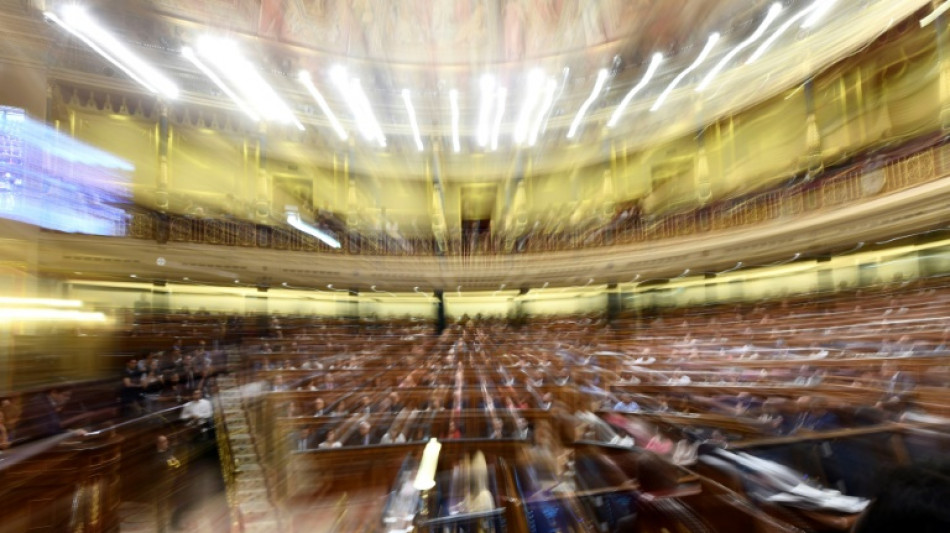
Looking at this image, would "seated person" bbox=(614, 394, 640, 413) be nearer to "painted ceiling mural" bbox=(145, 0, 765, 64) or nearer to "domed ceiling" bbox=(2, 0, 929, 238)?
"domed ceiling" bbox=(2, 0, 929, 238)

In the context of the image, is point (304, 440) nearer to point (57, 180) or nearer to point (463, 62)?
point (57, 180)

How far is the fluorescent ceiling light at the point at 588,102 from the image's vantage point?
2.71ft

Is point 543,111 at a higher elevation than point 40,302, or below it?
higher

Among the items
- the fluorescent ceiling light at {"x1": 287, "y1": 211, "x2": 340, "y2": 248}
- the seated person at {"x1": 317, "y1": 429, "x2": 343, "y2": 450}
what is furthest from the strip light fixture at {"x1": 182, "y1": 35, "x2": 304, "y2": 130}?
the seated person at {"x1": 317, "y1": 429, "x2": 343, "y2": 450}

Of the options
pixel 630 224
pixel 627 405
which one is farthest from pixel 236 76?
pixel 627 405

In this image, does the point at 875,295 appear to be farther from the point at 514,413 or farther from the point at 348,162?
the point at 348,162

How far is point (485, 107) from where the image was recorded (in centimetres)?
91

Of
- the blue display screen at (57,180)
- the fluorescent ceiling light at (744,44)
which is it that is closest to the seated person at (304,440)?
the blue display screen at (57,180)

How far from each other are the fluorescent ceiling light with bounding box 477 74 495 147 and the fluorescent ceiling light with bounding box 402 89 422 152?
132 millimetres

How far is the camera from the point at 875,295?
1311 mm

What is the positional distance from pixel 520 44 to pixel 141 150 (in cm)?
83

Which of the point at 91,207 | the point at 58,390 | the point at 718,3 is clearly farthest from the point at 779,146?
the point at 58,390

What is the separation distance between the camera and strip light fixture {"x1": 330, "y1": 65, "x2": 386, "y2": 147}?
31.8 inches

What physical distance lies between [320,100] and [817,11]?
833mm
